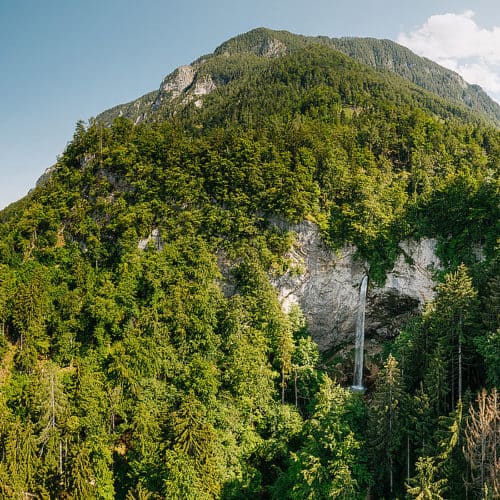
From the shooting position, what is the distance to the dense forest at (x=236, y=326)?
28.5m

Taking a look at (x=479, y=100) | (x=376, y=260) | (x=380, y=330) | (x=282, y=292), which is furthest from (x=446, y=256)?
(x=479, y=100)

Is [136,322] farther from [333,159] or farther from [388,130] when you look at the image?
[388,130]

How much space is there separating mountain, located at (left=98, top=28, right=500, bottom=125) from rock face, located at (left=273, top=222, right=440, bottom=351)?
8638 centimetres

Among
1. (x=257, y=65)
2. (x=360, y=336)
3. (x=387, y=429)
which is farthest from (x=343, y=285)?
(x=257, y=65)

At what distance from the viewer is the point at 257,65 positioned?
134 metres

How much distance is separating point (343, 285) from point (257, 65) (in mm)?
109096

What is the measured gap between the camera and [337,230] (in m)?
49.1

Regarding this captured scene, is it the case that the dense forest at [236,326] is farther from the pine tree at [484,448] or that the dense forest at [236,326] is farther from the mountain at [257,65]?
the mountain at [257,65]

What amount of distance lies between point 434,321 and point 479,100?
201661 millimetres

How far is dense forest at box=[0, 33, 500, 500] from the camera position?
28484mm

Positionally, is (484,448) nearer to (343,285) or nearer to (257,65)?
(343,285)

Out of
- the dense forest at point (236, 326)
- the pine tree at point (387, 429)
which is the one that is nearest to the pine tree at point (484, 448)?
the dense forest at point (236, 326)

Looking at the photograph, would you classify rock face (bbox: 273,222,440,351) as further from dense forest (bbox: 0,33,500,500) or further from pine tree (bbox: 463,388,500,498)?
pine tree (bbox: 463,388,500,498)

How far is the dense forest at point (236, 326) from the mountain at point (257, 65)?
76.5 meters
